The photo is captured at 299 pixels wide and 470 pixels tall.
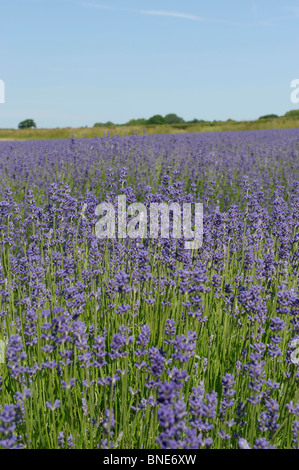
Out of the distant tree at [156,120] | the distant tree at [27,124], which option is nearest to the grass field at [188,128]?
the distant tree at [156,120]

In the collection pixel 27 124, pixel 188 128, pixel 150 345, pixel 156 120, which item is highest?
pixel 27 124

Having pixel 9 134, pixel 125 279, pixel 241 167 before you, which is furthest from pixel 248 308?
pixel 9 134

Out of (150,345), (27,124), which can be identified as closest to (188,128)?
(150,345)

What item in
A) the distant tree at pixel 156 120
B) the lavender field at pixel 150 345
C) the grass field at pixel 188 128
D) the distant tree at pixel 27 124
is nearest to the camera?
the lavender field at pixel 150 345

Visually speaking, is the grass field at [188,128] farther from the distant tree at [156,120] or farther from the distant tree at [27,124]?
the distant tree at [27,124]

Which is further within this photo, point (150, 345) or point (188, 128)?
point (188, 128)

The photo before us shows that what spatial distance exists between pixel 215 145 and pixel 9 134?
97.9 feet

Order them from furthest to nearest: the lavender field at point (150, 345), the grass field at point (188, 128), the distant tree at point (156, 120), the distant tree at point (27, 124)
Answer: the distant tree at point (27, 124) → the distant tree at point (156, 120) → the grass field at point (188, 128) → the lavender field at point (150, 345)

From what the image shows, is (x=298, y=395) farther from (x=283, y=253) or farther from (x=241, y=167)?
(x=241, y=167)

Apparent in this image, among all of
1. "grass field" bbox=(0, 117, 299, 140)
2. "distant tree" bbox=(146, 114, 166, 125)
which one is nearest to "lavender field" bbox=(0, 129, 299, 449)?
"grass field" bbox=(0, 117, 299, 140)

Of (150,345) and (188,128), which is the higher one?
(188,128)

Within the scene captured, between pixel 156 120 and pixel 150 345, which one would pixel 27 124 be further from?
pixel 150 345

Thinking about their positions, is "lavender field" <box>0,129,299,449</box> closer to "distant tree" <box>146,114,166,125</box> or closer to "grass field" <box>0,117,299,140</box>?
"grass field" <box>0,117,299,140</box>

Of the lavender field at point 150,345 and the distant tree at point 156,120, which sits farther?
the distant tree at point 156,120
